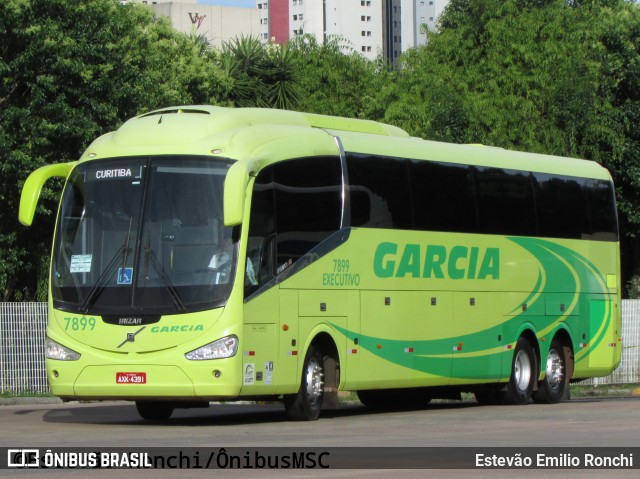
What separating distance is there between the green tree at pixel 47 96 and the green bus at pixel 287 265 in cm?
1082

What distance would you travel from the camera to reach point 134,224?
17.5 m

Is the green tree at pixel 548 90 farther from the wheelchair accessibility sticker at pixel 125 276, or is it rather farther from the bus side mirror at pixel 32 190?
the wheelchair accessibility sticker at pixel 125 276

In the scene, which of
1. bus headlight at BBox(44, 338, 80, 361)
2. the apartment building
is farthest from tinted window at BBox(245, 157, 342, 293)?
the apartment building

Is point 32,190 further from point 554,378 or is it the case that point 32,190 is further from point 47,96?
point 47,96

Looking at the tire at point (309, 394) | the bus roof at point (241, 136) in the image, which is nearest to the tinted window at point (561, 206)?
the bus roof at point (241, 136)

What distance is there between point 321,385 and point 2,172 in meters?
13.7

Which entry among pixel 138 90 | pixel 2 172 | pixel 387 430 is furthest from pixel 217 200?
pixel 138 90

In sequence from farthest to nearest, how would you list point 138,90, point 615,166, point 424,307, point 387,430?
point 615,166 → point 138,90 → point 424,307 → point 387,430

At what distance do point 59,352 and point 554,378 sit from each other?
33.3 ft

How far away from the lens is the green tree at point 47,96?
101ft

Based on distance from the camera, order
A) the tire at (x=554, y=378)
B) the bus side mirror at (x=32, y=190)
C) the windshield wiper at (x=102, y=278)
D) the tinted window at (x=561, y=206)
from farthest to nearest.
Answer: the tire at (x=554, y=378)
the tinted window at (x=561, y=206)
the bus side mirror at (x=32, y=190)
the windshield wiper at (x=102, y=278)

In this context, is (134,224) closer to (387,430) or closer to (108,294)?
(108,294)

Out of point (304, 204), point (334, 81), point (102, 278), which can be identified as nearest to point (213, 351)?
point (102, 278)

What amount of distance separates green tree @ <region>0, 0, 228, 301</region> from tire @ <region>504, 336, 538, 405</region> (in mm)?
11135
